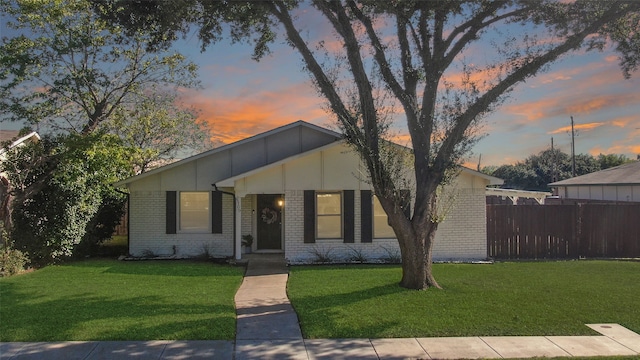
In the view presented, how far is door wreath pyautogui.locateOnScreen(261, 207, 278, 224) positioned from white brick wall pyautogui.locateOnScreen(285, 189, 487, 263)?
1973mm

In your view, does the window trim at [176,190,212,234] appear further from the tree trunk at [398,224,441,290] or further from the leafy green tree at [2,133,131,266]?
the tree trunk at [398,224,441,290]

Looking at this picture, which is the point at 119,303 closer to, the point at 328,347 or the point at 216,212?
the point at 328,347

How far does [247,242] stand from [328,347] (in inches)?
364

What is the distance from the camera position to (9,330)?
625cm

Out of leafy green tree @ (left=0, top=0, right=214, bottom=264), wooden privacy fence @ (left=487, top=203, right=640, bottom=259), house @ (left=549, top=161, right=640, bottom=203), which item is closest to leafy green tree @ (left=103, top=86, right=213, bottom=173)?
leafy green tree @ (left=0, top=0, right=214, bottom=264)

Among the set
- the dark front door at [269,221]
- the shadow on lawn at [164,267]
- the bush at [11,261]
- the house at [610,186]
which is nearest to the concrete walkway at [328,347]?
the shadow on lawn at [164,267]

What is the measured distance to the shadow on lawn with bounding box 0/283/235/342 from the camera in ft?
19.9

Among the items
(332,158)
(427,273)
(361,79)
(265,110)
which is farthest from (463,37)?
(265,110)

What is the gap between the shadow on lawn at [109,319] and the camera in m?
6.05

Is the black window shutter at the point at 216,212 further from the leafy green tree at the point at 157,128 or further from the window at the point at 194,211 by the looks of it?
the leafy green tree at the point at 157,128

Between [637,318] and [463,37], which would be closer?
[637,318]

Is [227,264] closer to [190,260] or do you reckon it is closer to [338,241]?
[190,260]

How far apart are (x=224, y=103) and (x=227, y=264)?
637 centimetres

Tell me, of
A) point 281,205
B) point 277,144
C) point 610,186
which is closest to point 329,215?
point 281,205
